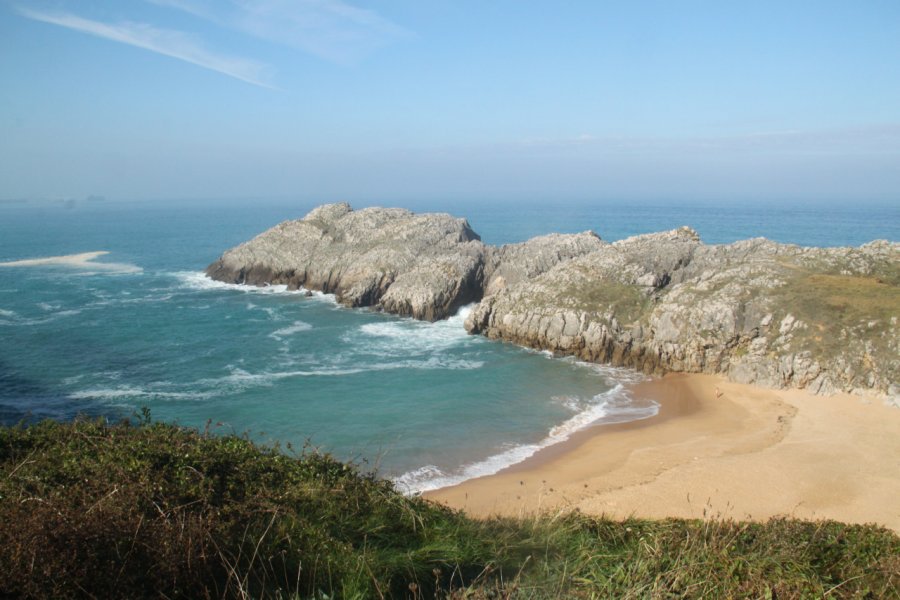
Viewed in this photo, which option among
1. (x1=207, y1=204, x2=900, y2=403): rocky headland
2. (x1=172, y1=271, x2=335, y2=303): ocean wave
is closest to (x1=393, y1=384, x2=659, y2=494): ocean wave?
(x1=207, y1=204, x2=900, y2=403): rocky headland

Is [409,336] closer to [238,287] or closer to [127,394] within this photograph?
[127,394]

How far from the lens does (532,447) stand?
2286 cm

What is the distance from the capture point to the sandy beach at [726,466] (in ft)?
58.7

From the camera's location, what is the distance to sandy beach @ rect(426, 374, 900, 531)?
17.9 meters

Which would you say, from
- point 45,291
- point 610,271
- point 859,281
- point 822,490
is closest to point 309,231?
point 45,291

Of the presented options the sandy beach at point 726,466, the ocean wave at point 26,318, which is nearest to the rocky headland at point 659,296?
the sandy beach at point 726,466

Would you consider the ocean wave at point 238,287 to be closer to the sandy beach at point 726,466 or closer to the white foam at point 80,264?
the white foam at point 80,264

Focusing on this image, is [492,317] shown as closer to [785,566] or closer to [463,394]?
[463,394]

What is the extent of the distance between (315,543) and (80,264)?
2853 inches

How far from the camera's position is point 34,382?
28.5m

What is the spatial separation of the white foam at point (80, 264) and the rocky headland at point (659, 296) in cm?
2275

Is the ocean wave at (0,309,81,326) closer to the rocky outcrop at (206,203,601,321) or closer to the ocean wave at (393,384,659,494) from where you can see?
the rocky outcrop at (206,203,601,321)

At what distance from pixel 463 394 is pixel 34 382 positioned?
20.5 meters

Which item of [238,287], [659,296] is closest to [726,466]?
[659,296]
